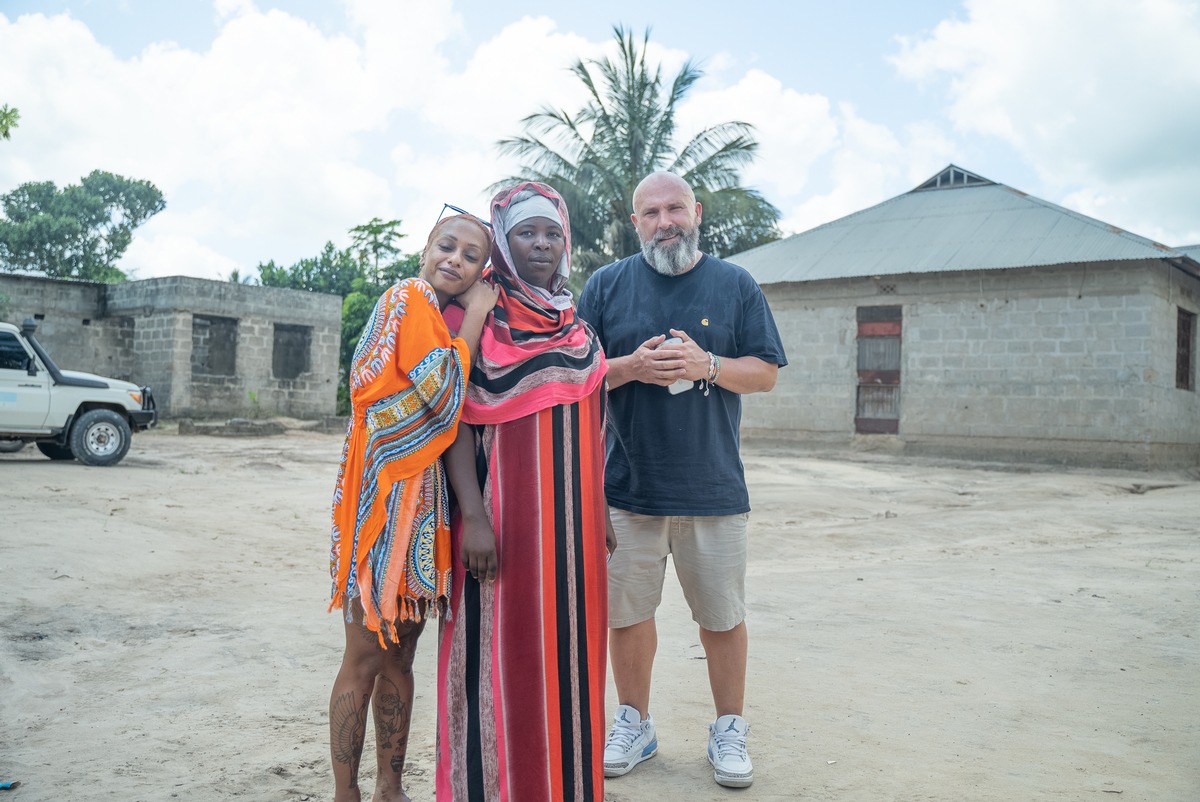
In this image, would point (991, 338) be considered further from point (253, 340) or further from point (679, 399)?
point (253, 340)

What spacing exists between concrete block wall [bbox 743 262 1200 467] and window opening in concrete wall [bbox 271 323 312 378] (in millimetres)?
10388

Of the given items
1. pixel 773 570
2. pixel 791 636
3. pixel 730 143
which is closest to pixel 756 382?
pixel 791 636

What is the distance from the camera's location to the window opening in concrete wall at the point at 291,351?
2033 centimetres

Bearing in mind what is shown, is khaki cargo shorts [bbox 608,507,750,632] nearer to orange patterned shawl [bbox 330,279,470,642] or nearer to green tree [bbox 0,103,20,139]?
orange patterned shawl [bbox 330,279,470,642]

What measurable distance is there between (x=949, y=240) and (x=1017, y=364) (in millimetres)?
2680

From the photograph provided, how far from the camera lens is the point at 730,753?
2840 millimetres

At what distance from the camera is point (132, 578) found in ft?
17.8

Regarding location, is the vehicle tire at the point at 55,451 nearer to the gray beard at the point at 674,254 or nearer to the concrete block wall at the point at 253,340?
the concrete block wall at the point at 253,340

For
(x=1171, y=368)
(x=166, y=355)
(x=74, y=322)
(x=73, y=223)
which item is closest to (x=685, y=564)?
(x=1171, y=368)

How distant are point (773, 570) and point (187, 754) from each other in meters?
4.42

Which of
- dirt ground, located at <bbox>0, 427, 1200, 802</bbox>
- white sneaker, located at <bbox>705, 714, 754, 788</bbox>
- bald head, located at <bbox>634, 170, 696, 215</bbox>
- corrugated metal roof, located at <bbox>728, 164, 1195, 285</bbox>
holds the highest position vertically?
corrugated metal roof, located at <bbox>728, 164, 1195, 285</bbox>

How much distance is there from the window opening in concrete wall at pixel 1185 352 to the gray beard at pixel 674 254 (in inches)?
597

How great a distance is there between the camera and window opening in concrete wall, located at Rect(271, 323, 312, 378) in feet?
66.7

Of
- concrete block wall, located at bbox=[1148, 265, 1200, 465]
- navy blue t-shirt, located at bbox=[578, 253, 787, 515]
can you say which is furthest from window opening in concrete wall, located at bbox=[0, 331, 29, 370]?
concrete block wall, located at bbox=[1148, 265, 1200, 465]
